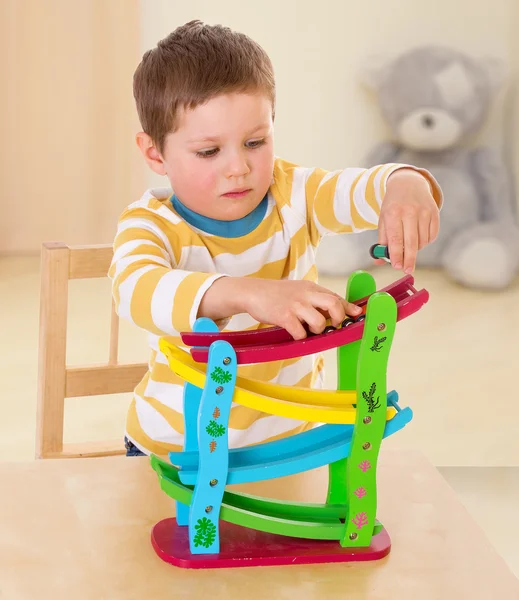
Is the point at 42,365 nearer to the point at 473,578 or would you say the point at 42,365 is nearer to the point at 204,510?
the point at 204,510

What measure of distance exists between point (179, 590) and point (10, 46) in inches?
104

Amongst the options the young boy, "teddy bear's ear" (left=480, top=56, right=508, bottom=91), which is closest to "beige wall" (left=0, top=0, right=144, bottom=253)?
"teddy bear's ear" (left=480, top=56, right=508, bottom=91)

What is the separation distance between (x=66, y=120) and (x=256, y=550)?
2.56 meters

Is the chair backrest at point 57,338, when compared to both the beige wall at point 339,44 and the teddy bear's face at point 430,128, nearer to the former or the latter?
the beige wall at point 339,44

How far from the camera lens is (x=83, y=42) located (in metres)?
2.98

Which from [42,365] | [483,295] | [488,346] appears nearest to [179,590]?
[42,365]

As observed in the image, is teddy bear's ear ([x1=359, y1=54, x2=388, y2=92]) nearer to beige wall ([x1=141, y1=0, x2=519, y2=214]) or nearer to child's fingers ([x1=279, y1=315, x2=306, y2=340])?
beige wall ([x1=141, y1=0, x2=519, y2=214])

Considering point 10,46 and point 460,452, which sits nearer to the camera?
point 460,452

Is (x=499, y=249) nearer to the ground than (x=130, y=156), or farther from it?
nearer to the ground

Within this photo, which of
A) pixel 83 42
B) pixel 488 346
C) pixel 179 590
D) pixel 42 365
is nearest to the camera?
pixel 179 590

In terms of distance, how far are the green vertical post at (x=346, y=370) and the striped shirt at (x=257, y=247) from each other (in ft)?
0.52

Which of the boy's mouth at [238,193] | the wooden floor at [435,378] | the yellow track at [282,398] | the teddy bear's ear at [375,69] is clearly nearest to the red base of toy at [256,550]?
the yellow track at [282,398]

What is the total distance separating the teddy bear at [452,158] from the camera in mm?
3035

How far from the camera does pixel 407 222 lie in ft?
2.54
